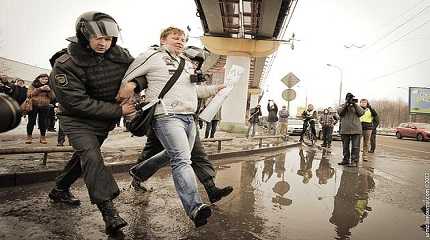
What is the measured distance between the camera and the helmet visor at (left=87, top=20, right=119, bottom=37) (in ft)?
9.72

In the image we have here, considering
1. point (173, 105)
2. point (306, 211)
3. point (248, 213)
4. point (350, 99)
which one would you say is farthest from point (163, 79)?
point (350, 99)

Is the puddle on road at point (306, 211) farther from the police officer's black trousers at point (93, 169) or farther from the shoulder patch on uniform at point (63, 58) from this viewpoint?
the shoulder patch on uniform at point (63, 58)

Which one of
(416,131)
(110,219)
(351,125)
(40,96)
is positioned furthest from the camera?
(416,131)

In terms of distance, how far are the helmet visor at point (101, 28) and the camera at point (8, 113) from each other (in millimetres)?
1339

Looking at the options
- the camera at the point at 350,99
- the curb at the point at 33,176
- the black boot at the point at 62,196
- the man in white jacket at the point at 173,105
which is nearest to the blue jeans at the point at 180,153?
the man in white jacket at the point at 173,105

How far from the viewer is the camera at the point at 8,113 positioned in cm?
169

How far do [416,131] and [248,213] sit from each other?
32561 mm

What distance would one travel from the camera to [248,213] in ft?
12.3

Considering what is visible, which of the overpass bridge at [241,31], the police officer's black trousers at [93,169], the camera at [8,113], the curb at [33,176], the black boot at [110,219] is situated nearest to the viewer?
the camera at [8,113]

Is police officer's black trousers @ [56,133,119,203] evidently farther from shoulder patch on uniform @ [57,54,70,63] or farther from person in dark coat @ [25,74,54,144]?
person in dark coat @ [25,74,54,144]

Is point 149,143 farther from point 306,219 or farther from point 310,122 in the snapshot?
point 310,122

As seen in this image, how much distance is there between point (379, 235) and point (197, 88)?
224 cm

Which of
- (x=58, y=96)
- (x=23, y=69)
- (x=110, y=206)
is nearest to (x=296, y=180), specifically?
(x=110, y=206)

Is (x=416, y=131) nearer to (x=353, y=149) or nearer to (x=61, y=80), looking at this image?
(x=353, y=149)
